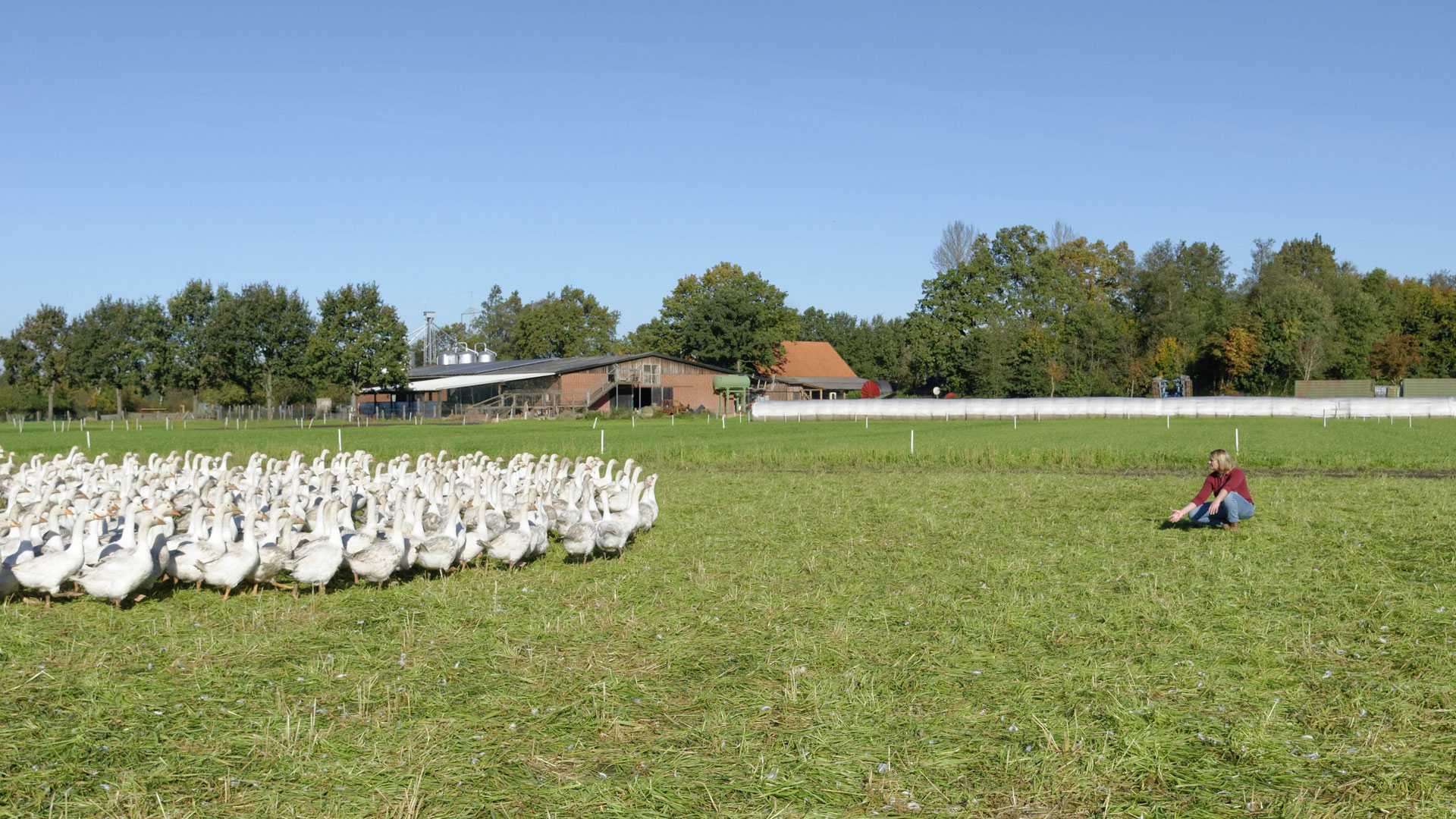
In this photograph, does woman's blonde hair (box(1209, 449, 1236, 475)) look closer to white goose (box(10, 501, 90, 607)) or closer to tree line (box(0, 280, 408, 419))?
white goose (box(10, 501, 90, 607))

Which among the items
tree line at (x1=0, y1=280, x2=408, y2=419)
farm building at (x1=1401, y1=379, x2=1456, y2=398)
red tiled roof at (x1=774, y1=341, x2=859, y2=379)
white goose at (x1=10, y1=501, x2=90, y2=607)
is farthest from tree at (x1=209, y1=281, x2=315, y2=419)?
farm building at (x1=1401, y1=379, x2=1456, y2=398)

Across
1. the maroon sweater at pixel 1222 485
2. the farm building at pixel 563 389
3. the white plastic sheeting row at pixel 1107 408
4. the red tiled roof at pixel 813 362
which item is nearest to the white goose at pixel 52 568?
the maroon sweater at pixel 1222 485

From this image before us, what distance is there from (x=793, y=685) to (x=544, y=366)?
8961 cm

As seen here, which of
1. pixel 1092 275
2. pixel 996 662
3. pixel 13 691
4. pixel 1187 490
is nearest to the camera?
pixel 13 691

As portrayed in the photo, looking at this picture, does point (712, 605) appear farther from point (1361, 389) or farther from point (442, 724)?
point (1361, 389)

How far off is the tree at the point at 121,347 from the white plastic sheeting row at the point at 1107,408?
52.1 metres

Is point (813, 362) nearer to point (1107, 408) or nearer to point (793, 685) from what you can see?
point (1107, 408)

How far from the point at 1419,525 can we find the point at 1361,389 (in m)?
84.7

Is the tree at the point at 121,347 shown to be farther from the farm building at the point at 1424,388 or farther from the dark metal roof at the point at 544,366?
the farm building at the point at 1424,388

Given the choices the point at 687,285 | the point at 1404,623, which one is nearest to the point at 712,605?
the point at 1404,623

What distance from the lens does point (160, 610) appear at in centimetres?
1121

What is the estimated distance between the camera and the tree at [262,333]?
8975 centimetres

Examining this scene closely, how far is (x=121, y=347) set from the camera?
90.1m

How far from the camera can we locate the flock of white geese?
11.6m
